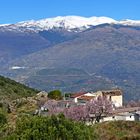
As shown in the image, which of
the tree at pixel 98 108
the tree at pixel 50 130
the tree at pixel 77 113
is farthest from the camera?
the tree at pixel 98 108

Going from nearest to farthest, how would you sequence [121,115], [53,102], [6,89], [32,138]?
1. [32,138]
2. [121,115]
3. [53,102]
4. [6,89]

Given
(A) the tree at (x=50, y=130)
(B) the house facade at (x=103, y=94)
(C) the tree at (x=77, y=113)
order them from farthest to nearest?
1. (B) the house facade at (x=103, y=94)
2. (C) the tree at (x=77, y=113)
3. (A) the tree at (x=50, y=130)

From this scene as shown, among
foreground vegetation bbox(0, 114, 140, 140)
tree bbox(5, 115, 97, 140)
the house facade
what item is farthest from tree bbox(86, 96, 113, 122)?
tree bbox(5, 115, 97, 140)

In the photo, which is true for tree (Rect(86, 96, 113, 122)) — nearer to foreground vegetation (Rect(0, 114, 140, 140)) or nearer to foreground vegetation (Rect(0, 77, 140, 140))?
foreground vegetation (Rect(0, 77, 140, 140))

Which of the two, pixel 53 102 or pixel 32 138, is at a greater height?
pixel 53 102

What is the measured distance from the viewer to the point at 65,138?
128 ft

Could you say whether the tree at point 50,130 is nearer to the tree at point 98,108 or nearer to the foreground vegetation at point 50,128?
the foreground vegetation at point 50,128

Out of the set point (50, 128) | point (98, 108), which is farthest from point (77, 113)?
point (50, 128)

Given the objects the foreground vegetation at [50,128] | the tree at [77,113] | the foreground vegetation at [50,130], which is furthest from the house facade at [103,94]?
the foreground vegetation at [50,130]

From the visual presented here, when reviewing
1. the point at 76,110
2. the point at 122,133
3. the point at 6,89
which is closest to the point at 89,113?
the point at 76,110

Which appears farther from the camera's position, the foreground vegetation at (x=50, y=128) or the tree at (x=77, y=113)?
the tree at (x=77, y=113)

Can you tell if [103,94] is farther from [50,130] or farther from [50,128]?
[50,130]

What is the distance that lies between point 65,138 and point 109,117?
38.2 meters

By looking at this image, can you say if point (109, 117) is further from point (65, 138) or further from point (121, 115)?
point (65, 138)
